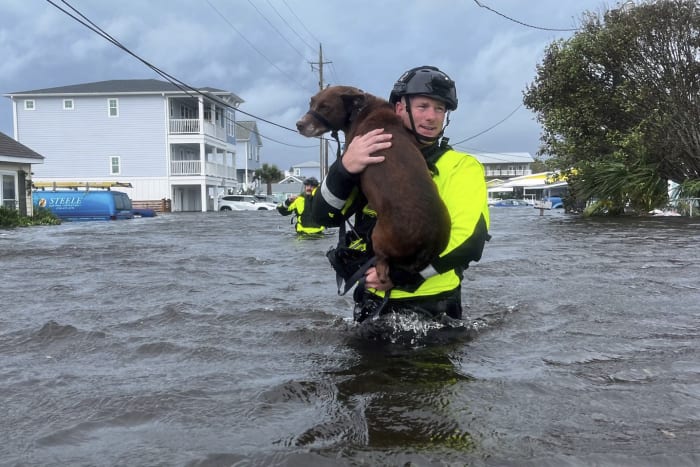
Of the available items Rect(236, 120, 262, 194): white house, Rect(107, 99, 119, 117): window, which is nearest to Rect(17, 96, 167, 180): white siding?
Rect(107, 99, 119, 117): window

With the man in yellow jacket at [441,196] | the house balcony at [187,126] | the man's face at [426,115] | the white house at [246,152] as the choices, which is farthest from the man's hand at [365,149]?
the white house at [246,152]

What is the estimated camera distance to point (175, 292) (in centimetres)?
673

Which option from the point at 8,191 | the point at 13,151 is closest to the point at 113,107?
the point at 13,151

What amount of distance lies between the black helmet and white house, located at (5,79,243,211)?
39593 mm

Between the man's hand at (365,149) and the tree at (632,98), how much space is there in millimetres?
21222

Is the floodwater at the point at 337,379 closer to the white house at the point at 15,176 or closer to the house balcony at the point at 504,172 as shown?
the white house at the point at 15,176

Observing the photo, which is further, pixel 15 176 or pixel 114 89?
pixel 114 89

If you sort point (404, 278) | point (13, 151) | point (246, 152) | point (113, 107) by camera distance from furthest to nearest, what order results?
point (246, 152) < point (113, 107) < point (13, 151) < point (404, 278)

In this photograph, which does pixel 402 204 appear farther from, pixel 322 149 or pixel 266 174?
pixel 266 174

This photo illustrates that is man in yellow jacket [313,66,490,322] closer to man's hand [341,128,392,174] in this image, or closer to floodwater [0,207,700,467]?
man's hand [341,128,392,174]

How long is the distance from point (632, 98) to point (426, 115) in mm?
→ 22181

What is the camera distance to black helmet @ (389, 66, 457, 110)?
3.21 metres

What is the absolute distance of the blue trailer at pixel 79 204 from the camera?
27266 mm

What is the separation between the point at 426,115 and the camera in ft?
Result: 10.7
